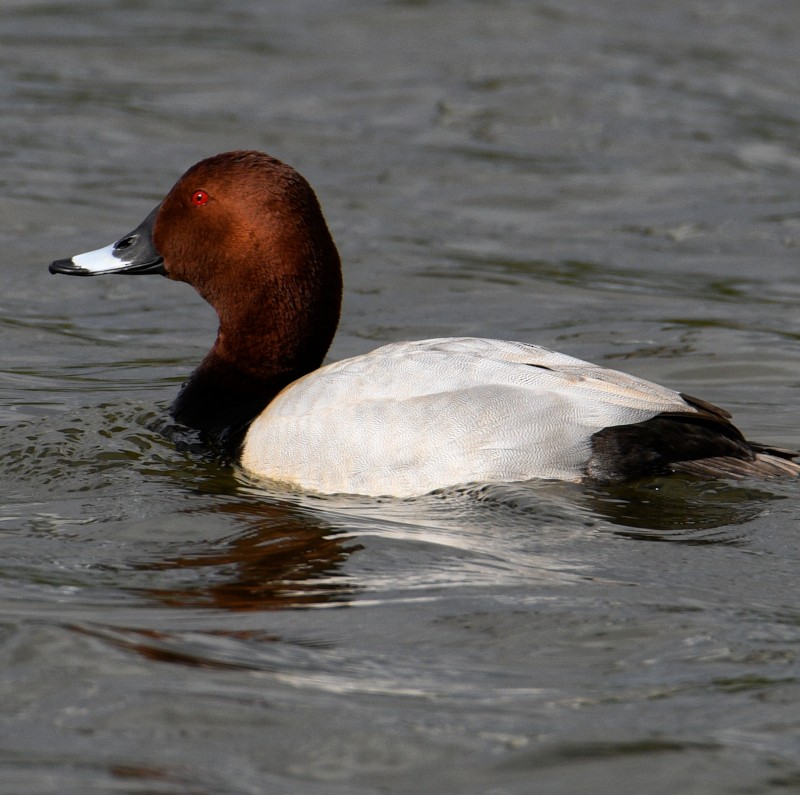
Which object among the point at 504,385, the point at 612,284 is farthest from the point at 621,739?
the point at 612,284

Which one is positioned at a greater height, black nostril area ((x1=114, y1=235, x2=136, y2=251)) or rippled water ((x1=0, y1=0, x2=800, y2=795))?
black nostril area ((x1=114, y1=235, x2=136, y2=251))

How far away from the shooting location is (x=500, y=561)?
12.9 feet

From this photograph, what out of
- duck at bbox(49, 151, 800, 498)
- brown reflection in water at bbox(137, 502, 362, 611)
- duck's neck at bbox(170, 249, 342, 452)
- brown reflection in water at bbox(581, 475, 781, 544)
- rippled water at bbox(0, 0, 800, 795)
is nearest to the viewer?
rippled water at bbox(0, 0, 800, 795)

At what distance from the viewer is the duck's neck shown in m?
5.05

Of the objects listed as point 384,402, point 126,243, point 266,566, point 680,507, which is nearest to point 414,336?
point 126,243

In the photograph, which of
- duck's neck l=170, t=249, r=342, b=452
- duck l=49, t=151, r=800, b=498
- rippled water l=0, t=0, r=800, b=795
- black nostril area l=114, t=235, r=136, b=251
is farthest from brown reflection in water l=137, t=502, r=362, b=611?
black nostril area l=114, t=235, r=136, b=251

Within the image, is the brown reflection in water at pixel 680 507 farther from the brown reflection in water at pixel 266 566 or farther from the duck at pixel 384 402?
the brown reflection in water at pixel 266 566

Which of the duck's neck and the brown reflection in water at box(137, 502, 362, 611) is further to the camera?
the duck's neck

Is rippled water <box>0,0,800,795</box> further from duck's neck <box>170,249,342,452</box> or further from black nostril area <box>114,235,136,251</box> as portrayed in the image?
black nostril area <box>114,235,136,251</box>

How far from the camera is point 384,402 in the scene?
14.4ft

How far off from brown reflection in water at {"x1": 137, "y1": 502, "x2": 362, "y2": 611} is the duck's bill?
131 cm

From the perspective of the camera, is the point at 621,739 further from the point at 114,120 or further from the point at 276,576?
the point at 114,120

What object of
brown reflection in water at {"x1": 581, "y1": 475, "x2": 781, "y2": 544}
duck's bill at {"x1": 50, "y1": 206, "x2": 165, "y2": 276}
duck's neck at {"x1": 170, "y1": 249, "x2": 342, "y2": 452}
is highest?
duck's bill at {"x1": 50, "y1": 206, "x2": 165, "y2": 276}

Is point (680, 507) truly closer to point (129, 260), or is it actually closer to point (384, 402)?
point (384, 402)
